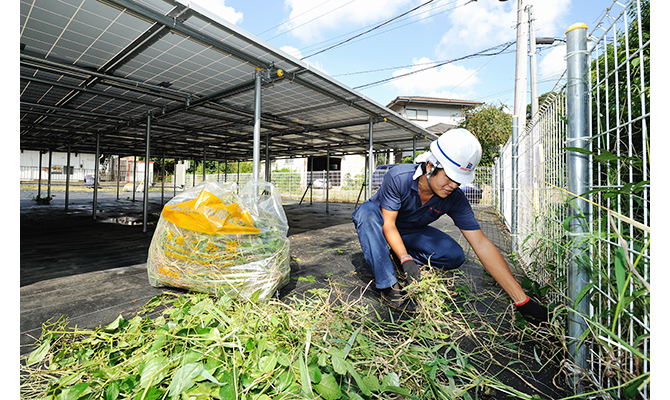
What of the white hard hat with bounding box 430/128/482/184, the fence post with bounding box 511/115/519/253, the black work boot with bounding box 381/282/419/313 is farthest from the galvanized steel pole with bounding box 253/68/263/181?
the fence post with bounding box 511/115/519/253

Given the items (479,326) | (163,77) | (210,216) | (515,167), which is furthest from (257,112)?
(479,326)

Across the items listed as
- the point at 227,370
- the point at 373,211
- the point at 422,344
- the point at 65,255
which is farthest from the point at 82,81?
the point at 422,344

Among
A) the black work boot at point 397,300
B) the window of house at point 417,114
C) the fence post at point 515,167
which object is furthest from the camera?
the window of house at point 417,114

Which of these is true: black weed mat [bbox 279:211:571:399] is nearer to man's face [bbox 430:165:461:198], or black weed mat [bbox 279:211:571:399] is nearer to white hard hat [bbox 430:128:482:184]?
man's face [bbox 430:165:461:198]

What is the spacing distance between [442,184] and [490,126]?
1258 centimetres

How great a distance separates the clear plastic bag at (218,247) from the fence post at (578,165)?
1.70m

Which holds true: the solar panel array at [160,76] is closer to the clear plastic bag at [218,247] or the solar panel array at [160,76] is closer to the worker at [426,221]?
the clear plastic bag at [218,247]

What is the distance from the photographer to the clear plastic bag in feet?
6.81

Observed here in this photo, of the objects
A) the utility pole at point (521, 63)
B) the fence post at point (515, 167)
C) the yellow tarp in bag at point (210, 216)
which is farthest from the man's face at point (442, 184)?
the utility pole at point (521, 63)

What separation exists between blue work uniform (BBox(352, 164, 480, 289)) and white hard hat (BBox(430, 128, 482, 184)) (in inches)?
12.7

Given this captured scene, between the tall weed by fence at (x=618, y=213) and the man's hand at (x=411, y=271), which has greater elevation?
the tall weed by fence at (x=618, y=213)

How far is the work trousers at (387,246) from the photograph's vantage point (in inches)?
92.4

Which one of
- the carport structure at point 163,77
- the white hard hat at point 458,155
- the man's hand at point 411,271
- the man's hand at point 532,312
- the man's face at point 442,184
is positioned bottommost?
the man's hand at point 532,312

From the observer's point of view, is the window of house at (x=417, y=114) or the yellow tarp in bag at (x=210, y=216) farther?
the window of house at (x=417, y=114)
